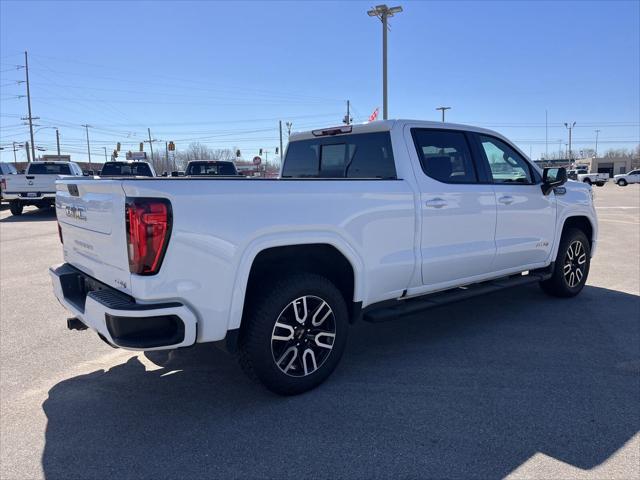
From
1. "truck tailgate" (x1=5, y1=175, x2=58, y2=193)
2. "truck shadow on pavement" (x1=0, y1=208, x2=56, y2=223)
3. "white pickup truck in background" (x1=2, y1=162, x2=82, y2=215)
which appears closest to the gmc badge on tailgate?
"white pickup truck in background" (x1=2, y1=162, x2=82, y2=215)

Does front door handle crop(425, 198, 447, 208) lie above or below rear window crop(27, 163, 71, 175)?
below

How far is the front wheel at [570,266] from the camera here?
6.01m

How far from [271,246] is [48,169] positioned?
59.7 ft

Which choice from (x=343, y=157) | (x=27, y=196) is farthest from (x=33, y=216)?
(x=343, y=157)

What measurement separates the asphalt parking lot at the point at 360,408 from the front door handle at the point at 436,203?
1.31 metres

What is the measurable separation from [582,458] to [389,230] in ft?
6.38

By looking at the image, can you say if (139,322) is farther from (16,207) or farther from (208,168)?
(16,207)

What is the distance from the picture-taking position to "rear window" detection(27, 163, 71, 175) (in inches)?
716

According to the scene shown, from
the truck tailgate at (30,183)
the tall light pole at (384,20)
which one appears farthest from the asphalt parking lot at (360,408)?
the tall light pole at (384,20)

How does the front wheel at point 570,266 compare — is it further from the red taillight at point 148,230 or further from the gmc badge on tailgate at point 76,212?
the gmc badge on tailgate at point 76,212

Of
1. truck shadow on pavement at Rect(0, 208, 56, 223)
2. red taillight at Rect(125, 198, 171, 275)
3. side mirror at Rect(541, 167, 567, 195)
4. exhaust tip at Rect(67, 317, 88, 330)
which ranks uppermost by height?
side mirror at Rect(541, 167, 567, 195)

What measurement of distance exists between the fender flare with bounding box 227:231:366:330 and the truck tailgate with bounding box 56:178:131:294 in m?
0.64

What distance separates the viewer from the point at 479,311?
19.0ft

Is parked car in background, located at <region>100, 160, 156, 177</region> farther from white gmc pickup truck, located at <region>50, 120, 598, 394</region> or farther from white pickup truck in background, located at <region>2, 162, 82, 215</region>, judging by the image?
white gmc pickup truck, located at <region>50, 120, 598, 394</region>
